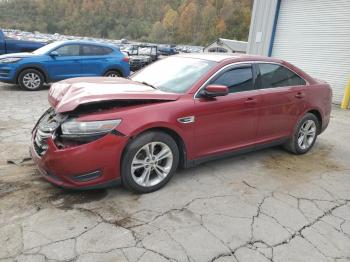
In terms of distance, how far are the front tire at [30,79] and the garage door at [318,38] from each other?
8.78 meters

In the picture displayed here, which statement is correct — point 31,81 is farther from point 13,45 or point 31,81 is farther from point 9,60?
point 13,45

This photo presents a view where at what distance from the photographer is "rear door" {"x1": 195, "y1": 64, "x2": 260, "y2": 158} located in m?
3.94

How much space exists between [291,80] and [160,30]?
105 m

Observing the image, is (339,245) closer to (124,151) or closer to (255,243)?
(255,243)

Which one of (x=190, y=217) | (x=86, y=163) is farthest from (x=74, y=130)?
(x=190, y=217)

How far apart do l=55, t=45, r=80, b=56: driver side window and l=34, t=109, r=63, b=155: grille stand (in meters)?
6.71

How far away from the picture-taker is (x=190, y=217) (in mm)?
3287

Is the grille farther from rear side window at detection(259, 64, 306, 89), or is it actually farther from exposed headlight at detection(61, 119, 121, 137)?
rear side window at detection(259, 64, 306, 89)

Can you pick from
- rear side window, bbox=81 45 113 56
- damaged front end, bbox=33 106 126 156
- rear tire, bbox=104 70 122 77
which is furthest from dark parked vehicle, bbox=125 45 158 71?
damaged front end, bbox=33 106 126 156

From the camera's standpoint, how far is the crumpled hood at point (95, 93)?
331 centimetres

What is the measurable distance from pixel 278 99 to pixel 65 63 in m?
7.15

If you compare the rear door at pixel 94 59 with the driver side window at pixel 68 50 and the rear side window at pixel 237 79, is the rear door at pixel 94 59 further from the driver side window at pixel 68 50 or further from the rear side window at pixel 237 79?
the rear side window at pixel 237 79

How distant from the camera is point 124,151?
11.2 feet

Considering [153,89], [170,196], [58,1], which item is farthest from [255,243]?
[58,1]
